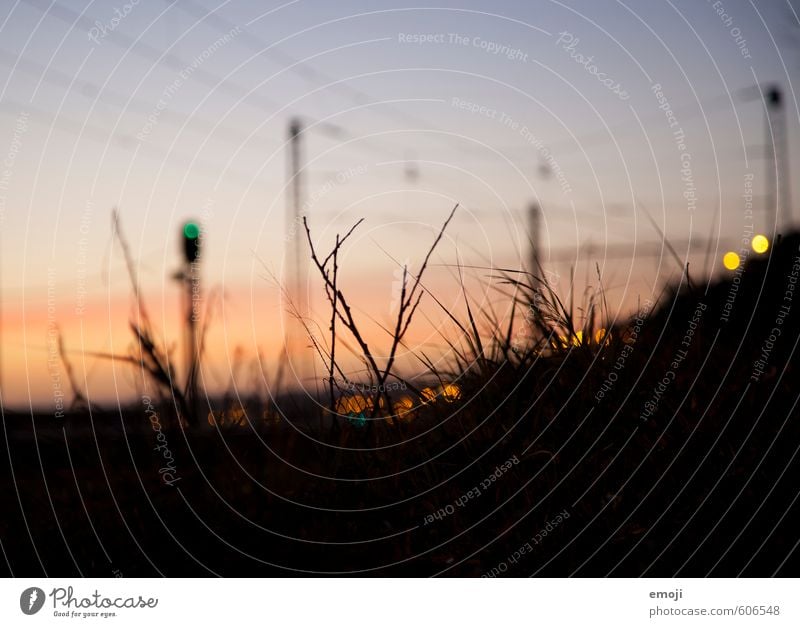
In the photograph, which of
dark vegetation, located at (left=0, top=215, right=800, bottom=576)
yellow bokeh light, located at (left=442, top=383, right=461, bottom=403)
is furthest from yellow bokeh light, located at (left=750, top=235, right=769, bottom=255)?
yellow bokeh light, located at (left=442, top=383, right=461, bottom=403)

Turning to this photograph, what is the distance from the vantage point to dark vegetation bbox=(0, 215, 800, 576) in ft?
8.70

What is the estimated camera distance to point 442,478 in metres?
2.91

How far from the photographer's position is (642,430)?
9.59 feet

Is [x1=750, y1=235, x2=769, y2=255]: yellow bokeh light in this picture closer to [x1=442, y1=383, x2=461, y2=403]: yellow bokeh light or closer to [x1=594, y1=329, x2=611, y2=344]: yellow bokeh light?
[x1=594, y1=329, x2=611, y2=344]: yellow bokeh light

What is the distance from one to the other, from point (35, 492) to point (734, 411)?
230 centimetres

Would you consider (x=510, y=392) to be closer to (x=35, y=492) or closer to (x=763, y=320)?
(x=763, y=320)

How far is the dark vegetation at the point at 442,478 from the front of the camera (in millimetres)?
2652

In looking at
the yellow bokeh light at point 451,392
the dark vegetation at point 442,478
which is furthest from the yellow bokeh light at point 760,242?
the yellow bokeh light at point 451,392

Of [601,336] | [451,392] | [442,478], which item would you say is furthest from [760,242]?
[442,478]

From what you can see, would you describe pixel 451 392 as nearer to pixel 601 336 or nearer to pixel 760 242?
pixel 601 336

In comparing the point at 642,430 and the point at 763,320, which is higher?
the point at 763,320
